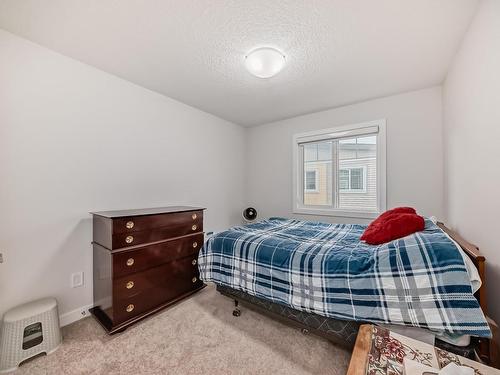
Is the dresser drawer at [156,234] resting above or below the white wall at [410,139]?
below

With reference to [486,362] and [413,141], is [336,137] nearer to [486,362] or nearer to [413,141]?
[413,141]

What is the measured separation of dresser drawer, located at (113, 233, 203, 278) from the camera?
5.74 ft

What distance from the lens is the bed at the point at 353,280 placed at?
3.67 feet

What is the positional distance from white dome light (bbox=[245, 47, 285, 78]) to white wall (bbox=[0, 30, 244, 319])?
1.48 metres

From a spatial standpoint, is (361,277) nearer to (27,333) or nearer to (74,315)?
(27,333)

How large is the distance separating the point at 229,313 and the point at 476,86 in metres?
2.78

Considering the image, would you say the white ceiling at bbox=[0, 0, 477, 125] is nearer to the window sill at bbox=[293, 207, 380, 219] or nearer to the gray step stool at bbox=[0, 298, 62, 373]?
the window sill at bbox=[293, 207, 380, 219]

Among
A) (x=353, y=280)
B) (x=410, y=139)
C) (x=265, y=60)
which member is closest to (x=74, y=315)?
(x=353, y=280)

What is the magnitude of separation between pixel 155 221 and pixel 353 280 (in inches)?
70.2

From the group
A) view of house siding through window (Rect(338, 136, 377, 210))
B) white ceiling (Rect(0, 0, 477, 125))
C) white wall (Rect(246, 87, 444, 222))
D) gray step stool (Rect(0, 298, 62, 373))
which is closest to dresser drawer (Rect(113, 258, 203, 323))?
gray step stool (Rect(0, 298, 62, 373))

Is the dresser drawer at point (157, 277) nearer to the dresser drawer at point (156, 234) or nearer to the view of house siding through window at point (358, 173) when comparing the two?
the dresser drawer at point (156, 234)

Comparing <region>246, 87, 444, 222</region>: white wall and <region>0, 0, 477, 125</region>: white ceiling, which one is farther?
<region>246, 87, 444, 222</region>: white wall

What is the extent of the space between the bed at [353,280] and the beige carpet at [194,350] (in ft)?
0.56

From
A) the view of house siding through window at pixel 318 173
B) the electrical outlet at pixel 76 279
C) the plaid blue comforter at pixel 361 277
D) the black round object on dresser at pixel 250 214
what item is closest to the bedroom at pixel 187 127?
the electrical outlet at pixel 76 279
